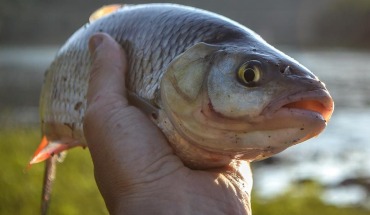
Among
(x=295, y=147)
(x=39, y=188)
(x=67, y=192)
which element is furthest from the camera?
(x=295, y=147)

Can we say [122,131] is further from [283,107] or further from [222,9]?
[222,9]

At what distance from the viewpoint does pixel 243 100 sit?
2.17 meters

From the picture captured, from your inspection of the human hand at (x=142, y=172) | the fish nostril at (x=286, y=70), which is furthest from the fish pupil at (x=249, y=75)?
the human hand at (x=142, y=172)

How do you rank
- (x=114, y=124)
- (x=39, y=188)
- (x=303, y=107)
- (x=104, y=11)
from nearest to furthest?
(x=303, y=107), (x=114, y=124), (x=104, y=11), (x=39, y=188)

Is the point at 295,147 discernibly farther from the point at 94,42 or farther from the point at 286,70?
the point at 286,70

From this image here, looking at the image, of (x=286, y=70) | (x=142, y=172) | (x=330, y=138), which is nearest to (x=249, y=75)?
(x=286, y=70)

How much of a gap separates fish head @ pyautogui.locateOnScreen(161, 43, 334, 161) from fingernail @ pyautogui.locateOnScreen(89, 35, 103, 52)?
680mm

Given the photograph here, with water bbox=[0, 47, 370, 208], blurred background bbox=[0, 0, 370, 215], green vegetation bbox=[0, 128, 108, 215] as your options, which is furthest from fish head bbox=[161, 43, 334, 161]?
water bbox=[0, 47, 370, 208]

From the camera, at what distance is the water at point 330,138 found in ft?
38.1

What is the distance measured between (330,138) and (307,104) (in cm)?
1349

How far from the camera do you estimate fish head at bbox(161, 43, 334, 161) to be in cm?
211

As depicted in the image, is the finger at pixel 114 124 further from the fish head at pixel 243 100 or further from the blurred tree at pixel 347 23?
the blurred tree at pixel 347 23

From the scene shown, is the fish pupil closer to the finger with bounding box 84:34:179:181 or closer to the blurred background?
the finger with bounding box 84:34:179:181

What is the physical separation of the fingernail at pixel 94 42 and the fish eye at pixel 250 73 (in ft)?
3.26
